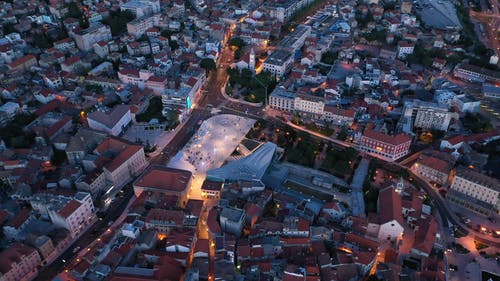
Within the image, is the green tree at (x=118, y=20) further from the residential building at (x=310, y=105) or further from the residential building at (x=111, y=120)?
the residential building at (x=310, y=105)

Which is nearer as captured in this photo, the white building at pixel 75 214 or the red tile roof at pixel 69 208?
the red tile roof at pixel 69 208

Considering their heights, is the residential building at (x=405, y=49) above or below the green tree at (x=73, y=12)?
below

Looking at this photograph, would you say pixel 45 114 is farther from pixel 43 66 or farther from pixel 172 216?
pixel 172 216

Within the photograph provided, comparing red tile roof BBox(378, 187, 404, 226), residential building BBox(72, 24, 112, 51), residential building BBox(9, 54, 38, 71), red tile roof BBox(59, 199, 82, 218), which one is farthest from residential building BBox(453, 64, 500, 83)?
residential building BBox(9, 54, 38, 71)

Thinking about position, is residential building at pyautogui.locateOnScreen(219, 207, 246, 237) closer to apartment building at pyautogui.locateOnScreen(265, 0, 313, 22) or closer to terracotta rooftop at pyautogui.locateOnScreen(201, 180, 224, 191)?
terracotta rooftop at pyautogui.locateOnScreen(201, 180, 224, 191)

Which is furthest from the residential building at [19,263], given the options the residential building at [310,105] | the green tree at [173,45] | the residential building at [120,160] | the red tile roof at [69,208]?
the green tree at [173,45]

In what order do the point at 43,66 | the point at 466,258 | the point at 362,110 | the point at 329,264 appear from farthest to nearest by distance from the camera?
1. the point at 43,66
2. the point at 362,110
3. the point at 466,258
4. the point at 329,264

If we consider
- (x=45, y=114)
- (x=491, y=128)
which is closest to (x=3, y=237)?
(x=45, y=114)
